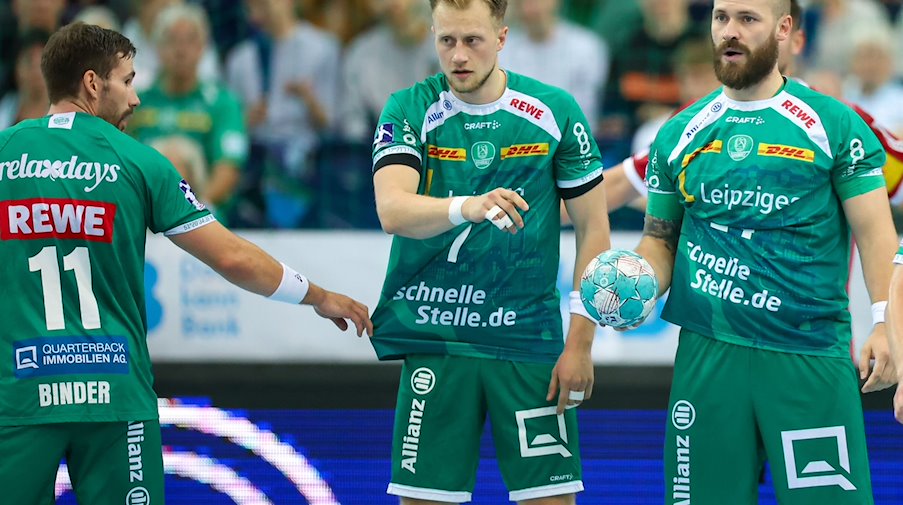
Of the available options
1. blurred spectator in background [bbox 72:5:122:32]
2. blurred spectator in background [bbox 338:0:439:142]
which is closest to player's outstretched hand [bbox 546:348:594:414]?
blurred spectator in background [bbox 338:0:439:142]

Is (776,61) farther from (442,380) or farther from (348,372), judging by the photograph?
(348,372)

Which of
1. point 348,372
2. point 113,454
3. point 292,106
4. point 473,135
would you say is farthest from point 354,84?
point 113,454

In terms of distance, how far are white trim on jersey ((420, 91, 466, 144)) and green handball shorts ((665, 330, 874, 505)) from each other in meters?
1.28

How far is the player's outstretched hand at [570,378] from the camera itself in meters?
4.75

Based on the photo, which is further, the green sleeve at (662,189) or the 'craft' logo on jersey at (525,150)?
the 'craft' logo on jersey at (525,150)

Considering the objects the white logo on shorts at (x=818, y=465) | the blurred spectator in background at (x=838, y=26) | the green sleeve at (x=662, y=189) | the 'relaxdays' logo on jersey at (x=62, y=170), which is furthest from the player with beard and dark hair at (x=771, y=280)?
the blurred spectator in background at (x=838, y=26)

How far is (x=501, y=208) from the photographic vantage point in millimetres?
4203

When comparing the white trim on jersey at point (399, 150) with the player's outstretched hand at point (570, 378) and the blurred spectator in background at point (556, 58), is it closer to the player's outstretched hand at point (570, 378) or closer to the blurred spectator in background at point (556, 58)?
the player's outstretched hand at point (570, 378)

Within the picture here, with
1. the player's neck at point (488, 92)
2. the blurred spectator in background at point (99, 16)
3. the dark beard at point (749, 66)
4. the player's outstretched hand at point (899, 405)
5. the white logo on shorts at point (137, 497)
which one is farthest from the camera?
the blurred spectator in background at point (99, 16)

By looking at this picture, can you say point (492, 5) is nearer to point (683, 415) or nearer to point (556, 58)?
point (683, 415)

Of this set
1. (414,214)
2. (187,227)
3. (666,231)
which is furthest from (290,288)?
(666,231)

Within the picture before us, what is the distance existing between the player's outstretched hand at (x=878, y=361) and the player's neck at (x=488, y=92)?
1.62 meters

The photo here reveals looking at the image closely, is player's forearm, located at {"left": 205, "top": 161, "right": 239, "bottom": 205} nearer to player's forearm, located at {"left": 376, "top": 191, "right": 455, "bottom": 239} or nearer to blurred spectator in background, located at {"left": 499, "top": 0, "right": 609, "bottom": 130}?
blurred spectator in background, located at {"left": 499, "top": 0, "right": 609, "bottom": 130}

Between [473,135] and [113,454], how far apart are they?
5.71 ft
